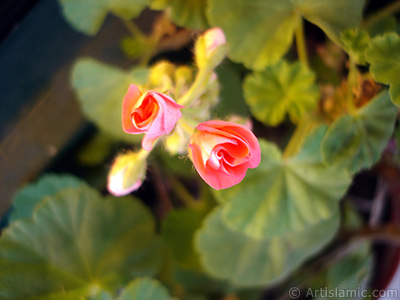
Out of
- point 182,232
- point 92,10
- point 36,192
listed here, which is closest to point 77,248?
point 36,192

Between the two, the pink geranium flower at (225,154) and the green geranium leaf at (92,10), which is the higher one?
the green geranium leaf at (92,10)

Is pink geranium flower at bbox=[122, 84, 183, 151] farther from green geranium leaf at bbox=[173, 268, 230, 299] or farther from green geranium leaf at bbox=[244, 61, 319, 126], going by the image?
green geranium leaf at bbox=[173, 268, 230, 299]

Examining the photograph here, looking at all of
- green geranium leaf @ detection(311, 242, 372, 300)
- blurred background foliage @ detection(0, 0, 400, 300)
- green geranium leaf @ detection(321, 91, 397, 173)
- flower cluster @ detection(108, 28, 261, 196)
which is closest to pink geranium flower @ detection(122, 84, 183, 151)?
flower cluster @ detection(108, 28, 261, 196)

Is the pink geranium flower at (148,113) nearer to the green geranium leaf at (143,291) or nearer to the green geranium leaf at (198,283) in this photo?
the green geranium leaf at (143,291)

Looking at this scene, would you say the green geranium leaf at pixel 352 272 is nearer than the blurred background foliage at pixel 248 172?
No

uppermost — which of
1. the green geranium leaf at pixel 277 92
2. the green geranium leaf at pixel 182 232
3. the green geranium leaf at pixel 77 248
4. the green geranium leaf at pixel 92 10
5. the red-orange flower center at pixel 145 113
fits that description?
the green geranium leaf at pixel 277 92

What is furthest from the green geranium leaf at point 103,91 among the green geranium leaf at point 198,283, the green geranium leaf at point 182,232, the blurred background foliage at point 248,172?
the green geranium leaf at point 198,283
